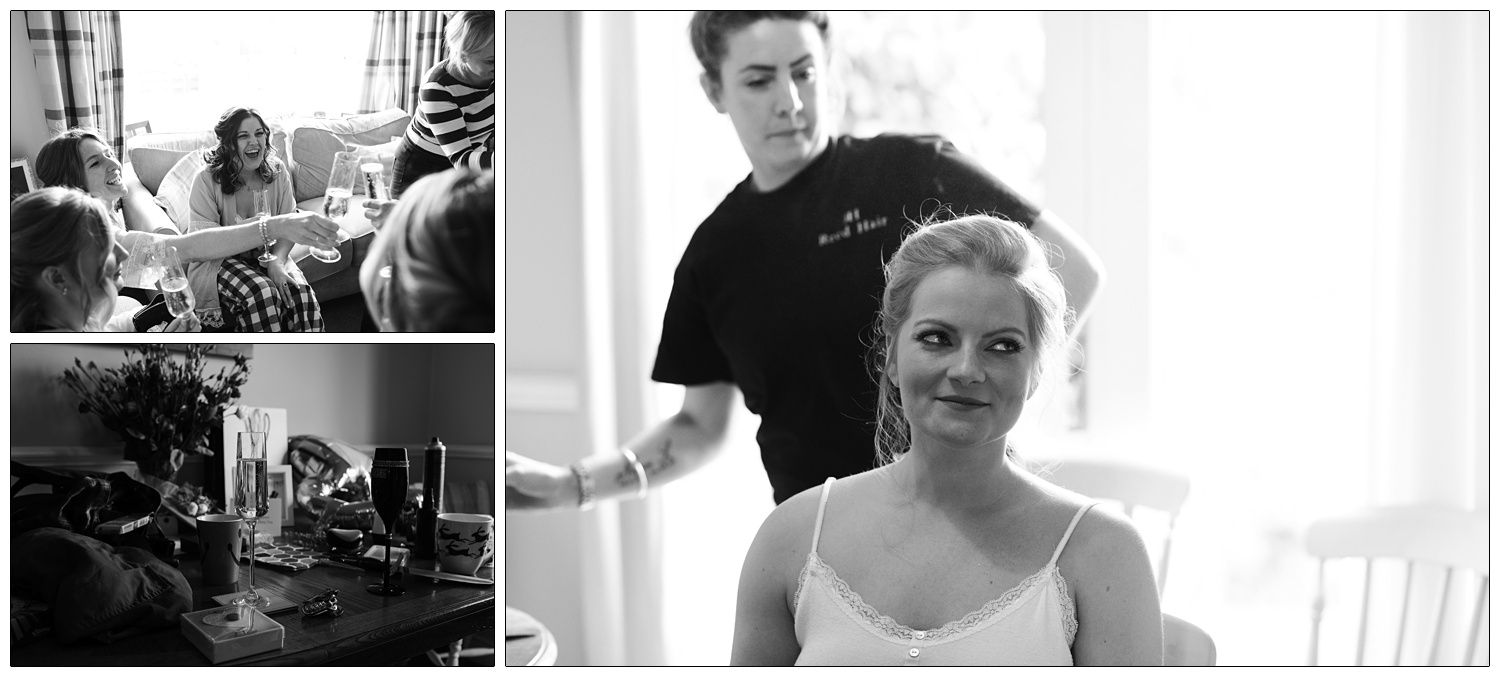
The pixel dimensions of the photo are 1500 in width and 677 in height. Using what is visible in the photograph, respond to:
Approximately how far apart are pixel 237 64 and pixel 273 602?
2.64 ft

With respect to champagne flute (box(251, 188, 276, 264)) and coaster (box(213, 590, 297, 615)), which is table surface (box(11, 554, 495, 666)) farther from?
champagne flute (box(251, 188, 276, 264))

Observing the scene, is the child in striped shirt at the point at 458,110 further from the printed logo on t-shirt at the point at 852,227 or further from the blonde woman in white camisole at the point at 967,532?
the blonde woman in white camisole at the point at 967,532

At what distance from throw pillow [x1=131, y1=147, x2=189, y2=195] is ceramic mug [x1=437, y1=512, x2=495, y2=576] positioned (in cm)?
66

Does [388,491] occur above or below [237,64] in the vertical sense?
below

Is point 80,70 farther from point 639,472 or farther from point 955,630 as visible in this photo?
point 955,630

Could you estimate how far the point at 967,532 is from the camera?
5.40 feet

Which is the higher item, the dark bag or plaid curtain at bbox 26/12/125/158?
plaid curtain at bbox 26/12/125/158

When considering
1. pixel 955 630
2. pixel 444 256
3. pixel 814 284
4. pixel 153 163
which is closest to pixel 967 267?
pixel 814 284

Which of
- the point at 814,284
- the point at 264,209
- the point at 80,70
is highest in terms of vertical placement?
the point at 80,70

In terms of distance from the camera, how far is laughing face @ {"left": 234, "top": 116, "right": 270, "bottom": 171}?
5.65 feet

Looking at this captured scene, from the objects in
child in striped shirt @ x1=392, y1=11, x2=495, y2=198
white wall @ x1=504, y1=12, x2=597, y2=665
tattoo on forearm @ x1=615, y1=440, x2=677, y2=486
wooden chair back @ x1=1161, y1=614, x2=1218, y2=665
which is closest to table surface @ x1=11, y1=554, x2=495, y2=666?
white wall @ x1=504, y1=12, x2=597, y2=665

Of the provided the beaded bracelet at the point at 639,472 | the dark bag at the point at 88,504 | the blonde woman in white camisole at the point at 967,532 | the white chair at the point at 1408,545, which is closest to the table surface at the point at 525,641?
the beaded bracelet at the point at 639,472

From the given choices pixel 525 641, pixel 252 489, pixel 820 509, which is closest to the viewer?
pixel 252 489

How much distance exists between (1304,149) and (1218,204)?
0.16 meters
